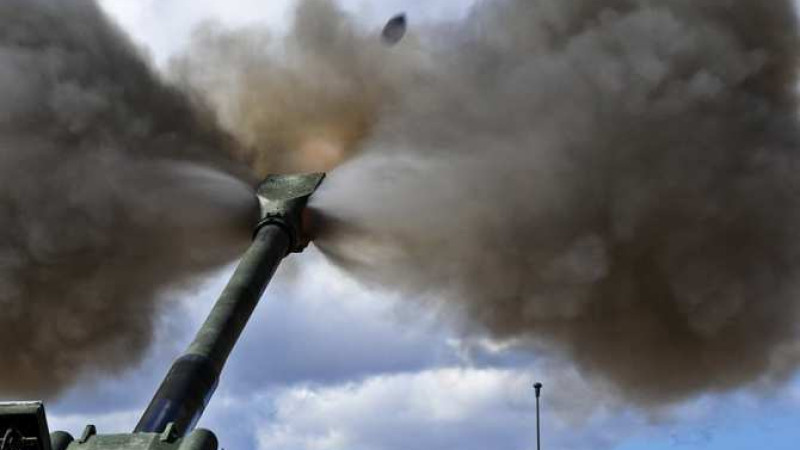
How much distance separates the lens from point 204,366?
1185cm

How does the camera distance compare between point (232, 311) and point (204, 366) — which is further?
point (232, 311)

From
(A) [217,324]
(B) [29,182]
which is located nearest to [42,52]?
(B) [29,182]

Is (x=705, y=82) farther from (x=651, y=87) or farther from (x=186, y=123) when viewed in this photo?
(x=186, y=123)

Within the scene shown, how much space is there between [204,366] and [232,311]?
40.0 inches

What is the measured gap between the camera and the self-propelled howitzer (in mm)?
8070

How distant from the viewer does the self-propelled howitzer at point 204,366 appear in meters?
8.07

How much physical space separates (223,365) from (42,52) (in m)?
5.18

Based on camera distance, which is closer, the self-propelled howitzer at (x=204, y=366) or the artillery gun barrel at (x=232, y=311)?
the self-propelled howitzer at (x=204, y=366)

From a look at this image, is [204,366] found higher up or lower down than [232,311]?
lower down

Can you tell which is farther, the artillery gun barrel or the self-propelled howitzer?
the artillery gun barrel

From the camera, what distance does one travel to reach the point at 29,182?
14508 millimetres

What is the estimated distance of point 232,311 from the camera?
12.7 metres

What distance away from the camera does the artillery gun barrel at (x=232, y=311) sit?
36.8 ft

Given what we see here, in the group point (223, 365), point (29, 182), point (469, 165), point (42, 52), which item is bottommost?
point (223, 365)
